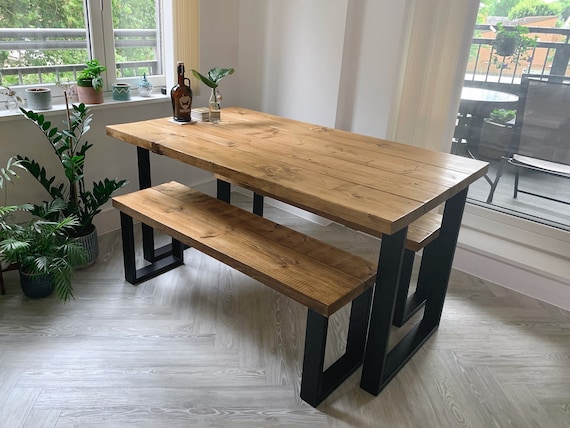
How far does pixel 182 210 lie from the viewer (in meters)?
2.13

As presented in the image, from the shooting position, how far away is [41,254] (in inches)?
84.8

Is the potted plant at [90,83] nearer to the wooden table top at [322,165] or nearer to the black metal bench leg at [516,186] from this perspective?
the wooden table top at [322,165]

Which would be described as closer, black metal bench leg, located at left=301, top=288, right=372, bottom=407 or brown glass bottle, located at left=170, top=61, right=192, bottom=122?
black metal bench leg, located at left=301, top=288, right=372, bottom=407

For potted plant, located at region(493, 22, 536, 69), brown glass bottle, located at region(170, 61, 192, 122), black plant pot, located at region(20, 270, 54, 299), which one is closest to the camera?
black plant pot, located at region(20, 270, 54, 299)

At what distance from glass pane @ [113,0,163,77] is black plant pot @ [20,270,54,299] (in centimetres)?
131

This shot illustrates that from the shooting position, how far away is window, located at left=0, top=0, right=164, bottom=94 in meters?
2.42

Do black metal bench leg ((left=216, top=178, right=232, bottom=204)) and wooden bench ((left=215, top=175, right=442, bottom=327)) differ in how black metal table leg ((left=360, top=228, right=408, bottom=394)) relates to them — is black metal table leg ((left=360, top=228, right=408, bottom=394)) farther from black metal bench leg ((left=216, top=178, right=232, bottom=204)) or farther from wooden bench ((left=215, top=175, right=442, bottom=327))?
black metal bench leg ((left=216, top=178, right=232, bottom=204))

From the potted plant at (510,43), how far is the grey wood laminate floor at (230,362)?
4.16ft

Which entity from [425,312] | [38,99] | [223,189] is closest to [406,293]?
[425,312]

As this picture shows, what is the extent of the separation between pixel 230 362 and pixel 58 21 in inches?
77.6

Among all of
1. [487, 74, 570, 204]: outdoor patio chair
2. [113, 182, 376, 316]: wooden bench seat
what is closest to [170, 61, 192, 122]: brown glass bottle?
[113, 182, 376, 316]: wooden bench seat

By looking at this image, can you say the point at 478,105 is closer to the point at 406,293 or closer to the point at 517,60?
the point at 517,60

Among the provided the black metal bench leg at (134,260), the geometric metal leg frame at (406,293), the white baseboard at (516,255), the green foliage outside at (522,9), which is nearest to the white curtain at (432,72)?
the green foliage outside at (522,9)

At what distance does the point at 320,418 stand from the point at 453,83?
1.91 m
